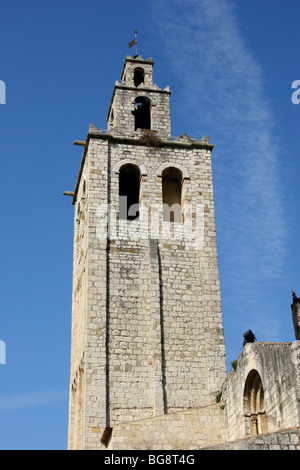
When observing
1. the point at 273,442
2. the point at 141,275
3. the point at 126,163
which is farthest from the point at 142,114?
the point at 273,442

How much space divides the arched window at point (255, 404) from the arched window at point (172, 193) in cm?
703

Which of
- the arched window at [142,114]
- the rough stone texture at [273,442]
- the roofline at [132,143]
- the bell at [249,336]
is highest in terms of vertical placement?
the arched window at [142,114]

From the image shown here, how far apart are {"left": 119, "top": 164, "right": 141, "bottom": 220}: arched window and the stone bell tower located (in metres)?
0.04

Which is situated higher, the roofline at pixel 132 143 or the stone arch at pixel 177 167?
the roofline at pixel 132 143

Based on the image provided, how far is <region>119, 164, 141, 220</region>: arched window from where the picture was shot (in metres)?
21.7

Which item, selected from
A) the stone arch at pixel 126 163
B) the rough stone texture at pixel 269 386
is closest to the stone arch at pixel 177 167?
the stone arch at pixel 126 163

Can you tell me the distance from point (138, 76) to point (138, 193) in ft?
15.6

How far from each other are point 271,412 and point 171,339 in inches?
198

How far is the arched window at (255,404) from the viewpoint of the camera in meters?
15.7

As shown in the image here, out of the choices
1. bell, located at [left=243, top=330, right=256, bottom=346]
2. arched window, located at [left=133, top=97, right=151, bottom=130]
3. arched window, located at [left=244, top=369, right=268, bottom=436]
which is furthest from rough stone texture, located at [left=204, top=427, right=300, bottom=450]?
arched window, located at [left=133, top=97, right=151, bottom=130]

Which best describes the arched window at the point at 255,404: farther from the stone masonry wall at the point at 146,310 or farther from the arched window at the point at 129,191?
the arched window at the point at 129,191

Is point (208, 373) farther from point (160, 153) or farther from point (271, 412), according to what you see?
point (160, 153)

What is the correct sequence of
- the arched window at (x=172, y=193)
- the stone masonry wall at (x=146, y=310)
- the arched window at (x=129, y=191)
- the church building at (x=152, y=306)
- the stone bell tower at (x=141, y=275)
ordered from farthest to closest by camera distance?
the arched window at (x=172, y=193) → the arched window at (x=129, y=191) → the stone bell tower at (x=141, y=275) → the stone masonry wall at (x=146, y=310) → the church building at (x=152, y=306)
